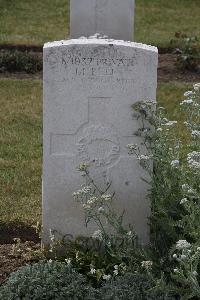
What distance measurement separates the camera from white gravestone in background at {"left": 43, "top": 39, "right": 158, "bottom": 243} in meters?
4.82

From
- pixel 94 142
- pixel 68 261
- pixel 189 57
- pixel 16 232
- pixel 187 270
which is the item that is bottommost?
pixel 16 232

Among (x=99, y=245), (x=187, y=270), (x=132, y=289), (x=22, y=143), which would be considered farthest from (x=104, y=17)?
(x=187, y=270)

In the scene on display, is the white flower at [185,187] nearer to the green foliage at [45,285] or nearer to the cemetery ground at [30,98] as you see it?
the green foliage at [45,285]

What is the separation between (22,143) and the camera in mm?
8125

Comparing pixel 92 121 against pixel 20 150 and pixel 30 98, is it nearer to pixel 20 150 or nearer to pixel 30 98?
pixel 20 150

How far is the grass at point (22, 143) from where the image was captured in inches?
257

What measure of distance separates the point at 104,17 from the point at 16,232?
→ 12.7ft

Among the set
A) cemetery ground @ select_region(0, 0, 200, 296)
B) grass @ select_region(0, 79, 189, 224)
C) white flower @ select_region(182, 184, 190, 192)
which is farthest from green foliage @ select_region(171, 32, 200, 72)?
white flower @ select_region(182, 184, 190, 192)

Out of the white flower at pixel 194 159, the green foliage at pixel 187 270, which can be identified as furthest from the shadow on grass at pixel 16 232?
the green foliage at pixel 187 270

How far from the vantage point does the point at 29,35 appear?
13.4 m

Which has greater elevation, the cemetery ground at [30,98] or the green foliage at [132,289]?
the cemetery ground at [30,98]

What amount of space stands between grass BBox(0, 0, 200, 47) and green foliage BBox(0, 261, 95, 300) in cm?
835

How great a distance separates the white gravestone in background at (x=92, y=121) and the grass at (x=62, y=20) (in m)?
7.81

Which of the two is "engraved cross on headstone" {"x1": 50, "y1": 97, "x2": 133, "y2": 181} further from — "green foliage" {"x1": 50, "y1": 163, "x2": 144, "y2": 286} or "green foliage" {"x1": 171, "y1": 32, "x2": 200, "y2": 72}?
"green foliage" {"x1": 171, "y1": 32, "x2": 200, "y2": 72}
